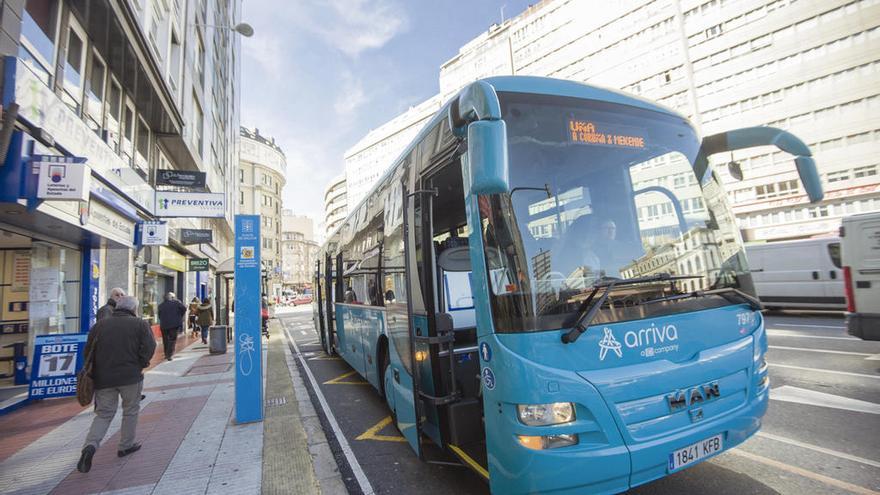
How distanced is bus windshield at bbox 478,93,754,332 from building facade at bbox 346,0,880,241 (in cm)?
3530

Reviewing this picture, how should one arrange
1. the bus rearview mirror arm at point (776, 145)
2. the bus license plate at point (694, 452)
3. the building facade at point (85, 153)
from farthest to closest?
the building facade at point (85, 153), the bus rearview mirror arm at point (776, 145), the bus license plate at point (694, 452)

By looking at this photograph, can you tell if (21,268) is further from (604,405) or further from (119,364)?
(604,405)

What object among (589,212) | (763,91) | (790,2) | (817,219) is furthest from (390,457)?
(790,2)

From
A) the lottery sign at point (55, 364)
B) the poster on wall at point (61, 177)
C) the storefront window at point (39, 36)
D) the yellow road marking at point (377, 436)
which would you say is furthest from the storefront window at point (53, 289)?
the yellow road marking at point (377, 436)

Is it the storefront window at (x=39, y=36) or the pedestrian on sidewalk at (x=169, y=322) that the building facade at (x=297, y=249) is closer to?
the pedestrian on sidewalk at (x=169, y=322)

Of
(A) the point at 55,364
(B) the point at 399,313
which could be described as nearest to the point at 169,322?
(A) the point at 55,364

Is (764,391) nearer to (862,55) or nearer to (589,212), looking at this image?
(589,212)

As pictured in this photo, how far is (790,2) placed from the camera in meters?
35.1

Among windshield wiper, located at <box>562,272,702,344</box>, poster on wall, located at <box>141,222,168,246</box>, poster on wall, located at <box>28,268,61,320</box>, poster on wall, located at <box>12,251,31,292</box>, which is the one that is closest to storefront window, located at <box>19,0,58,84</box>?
poster on wall, located at <box>12,251,31,292</box>

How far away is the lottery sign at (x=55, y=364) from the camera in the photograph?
7.42 m

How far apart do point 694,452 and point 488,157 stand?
7.78 ft

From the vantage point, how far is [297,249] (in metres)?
112

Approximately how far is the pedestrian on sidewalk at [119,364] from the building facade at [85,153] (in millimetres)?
2975

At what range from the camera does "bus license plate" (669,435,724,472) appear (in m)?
2.63
